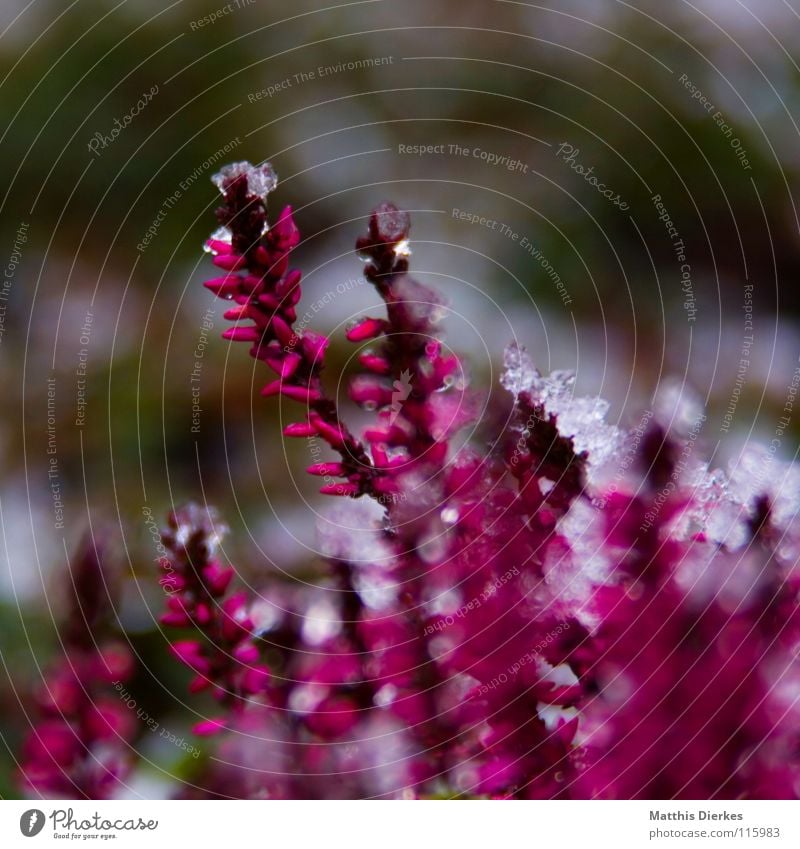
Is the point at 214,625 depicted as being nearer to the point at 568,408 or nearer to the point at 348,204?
the point at 568,408

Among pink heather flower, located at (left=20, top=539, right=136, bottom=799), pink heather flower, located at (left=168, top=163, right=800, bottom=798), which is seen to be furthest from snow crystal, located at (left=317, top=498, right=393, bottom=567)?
pink heather flower, located at (left=20, top=539, right=136, bottom=799)

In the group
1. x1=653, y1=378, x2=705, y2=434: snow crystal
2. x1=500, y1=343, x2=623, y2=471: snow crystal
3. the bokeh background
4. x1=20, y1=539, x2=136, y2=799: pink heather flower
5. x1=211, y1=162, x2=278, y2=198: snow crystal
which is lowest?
x1=20, y1=539, x2=136, y2=799: pink heather flower

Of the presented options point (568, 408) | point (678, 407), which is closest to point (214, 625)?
point (568, 408)

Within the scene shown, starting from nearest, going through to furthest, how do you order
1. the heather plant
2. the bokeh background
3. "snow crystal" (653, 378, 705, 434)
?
the heather plant → "snow crystal" (653, 378, 705, 434) → the bokeh background

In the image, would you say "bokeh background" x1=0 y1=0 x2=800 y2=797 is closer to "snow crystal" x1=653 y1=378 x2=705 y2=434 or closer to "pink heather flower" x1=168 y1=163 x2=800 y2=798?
"snow crystal" x1=653 y1=378 x2=705 y2=434

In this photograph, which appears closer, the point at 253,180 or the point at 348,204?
the point at 253,180
